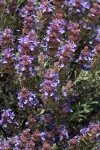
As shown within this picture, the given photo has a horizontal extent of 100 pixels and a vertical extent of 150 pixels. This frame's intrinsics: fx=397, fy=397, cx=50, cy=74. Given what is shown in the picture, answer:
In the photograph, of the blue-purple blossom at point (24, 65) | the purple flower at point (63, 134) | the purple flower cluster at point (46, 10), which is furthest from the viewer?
the purple flower cluster at point (46, 10)

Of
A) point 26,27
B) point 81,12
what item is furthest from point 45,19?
point 81,12

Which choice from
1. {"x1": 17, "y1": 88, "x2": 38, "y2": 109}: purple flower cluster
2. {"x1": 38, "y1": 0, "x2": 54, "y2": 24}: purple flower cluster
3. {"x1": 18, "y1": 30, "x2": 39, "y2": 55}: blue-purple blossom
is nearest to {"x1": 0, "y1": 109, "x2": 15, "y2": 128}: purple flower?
{"x1": 17, "y1": 88, "x2": 38, "y2": 109}: purple flower cluster

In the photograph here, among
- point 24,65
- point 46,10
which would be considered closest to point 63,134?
point 24,65

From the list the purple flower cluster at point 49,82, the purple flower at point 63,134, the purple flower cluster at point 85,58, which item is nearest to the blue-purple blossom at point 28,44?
the purple flower cluster at point 49,82

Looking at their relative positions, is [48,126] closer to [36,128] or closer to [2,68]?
[36,128]

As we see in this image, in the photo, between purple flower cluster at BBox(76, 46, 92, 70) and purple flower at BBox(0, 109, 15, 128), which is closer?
purple flower at BBox(0, 109, 15, 128)

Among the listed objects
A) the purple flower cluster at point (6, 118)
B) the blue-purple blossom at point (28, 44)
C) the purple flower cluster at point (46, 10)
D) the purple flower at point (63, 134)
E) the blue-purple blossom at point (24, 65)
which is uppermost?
the purple flower cluster at point (46, 10)

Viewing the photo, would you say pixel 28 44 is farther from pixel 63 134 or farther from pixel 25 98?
pixel 63 134

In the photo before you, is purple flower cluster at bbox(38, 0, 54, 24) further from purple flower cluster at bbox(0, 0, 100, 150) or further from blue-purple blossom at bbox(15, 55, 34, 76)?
blue-purple blossom at bbox(15, 55, 34, 76)

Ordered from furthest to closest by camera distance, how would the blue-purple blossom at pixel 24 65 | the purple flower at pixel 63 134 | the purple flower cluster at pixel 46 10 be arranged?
the purple flower cluster at pixel 46 10 < the purple flower at pixel 63 134 < the blue-purple blossom at pixel 24 65

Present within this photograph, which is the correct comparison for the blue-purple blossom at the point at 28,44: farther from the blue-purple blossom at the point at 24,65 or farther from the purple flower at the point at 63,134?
the purple flower at the point at 63,134

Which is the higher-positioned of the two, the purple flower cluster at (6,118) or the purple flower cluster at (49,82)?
the purple flower cluster at (49,82)

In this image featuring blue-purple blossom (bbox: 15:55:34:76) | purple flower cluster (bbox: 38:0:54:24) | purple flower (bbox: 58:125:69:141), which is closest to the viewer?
blue-purple blossom (bbox: 15:55:34:76)
